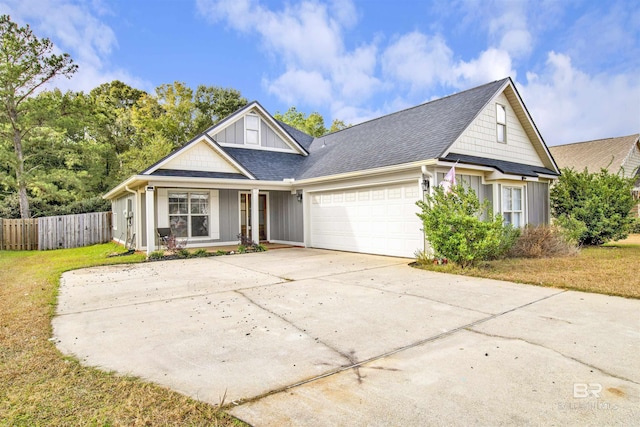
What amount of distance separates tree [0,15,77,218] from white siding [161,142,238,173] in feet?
37.3

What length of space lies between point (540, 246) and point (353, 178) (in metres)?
5.82

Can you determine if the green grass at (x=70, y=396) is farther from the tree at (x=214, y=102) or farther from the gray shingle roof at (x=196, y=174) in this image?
the tree at (x=214, y=102)

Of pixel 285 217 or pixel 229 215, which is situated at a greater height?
pixel 229 215

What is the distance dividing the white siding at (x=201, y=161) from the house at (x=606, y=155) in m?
21.0

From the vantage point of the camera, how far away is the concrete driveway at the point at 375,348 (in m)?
2.57

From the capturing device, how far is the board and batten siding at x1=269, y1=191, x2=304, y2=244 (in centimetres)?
1466

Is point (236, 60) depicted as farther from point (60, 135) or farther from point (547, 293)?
point (547, 293)

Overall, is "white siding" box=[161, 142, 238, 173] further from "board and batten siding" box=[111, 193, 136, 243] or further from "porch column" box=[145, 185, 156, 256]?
"board and batten siding" box=[111, 193, 136, 243]

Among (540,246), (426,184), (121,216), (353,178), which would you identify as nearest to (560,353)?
(426,184)

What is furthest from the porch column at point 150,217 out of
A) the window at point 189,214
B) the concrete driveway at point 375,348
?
the concrete driveway at point 375,348

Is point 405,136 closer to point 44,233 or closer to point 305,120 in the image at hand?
point 44,233

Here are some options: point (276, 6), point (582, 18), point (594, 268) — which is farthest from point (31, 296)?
point (582, 18)

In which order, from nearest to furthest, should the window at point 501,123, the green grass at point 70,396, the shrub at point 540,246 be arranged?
the green grass at point 70,396, the shrub at point 540,246, the window at point 501,123

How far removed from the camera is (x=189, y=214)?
13.5 meters
